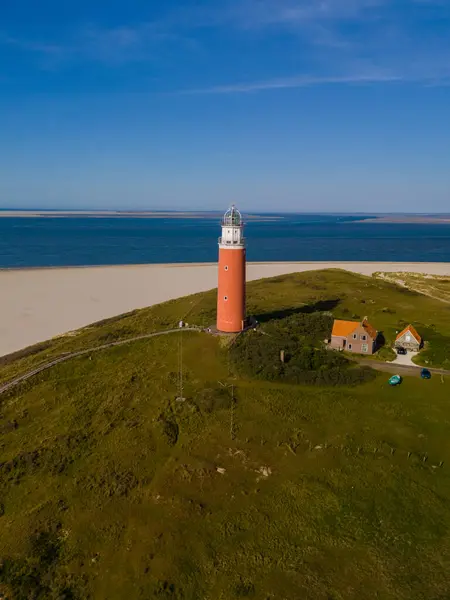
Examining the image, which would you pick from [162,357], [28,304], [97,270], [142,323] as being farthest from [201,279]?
[162,357]

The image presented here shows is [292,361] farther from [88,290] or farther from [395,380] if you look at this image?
[88,290]

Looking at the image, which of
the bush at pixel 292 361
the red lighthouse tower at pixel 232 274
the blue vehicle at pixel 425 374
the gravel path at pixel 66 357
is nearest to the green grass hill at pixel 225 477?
the bush at pixel 292 361

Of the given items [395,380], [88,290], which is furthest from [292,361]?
[88,290]

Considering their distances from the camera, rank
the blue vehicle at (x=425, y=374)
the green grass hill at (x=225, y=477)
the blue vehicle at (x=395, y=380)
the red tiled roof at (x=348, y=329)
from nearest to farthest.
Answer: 1. the green grass hill at (x=225, y=477)
2. the blue vehicle at (x=395, y=380)
3. the blue vehicle at (x=425, y=374)
4. the red tiled roof at (x=348, y=329)

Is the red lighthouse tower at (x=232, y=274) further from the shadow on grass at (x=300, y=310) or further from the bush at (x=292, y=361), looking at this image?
the shadow on grass at (x=300, y=310)

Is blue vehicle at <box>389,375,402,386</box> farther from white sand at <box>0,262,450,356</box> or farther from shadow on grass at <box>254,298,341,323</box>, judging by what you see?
white sand at <box>0,262,450,356</box>

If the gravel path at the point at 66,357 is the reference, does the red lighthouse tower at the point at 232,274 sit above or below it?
above

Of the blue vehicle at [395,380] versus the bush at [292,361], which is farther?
the bush at [292,361]
